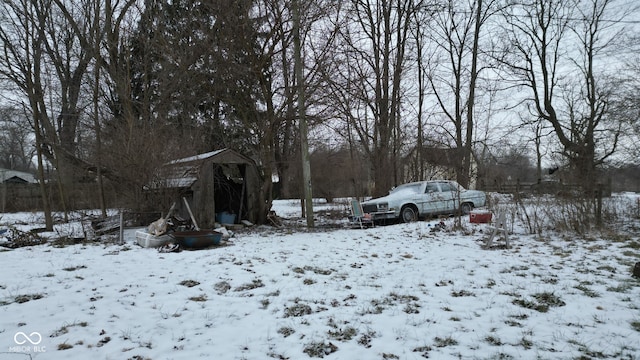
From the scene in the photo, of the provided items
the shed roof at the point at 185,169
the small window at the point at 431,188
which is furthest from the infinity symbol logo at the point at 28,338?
the small window at the point at 431,188

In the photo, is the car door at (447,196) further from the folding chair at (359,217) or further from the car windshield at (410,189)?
the folding chair at (359,217)

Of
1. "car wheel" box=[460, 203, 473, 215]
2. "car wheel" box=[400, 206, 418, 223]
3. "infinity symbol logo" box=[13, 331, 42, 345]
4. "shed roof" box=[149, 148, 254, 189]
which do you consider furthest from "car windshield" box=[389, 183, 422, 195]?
"infinity symbol logo" box=[13, 331, 42, 345]

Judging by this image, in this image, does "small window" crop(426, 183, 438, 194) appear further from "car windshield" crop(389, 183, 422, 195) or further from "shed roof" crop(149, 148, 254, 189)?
"shed roof" crop(149, 148, 254, 189)

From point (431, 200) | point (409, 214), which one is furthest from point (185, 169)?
point (431, 200)

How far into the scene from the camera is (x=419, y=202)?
12797mm

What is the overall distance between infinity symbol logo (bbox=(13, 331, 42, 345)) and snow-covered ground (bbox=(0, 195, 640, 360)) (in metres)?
0.02

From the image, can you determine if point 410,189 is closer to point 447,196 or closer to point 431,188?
point 431,188

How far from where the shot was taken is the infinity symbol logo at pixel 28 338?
10.5 feet

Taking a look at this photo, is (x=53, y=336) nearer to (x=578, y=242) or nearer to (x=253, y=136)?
(x=578, y=242)

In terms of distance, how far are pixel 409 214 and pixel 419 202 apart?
0.56 m

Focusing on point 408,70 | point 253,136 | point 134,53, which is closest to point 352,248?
point 253,136

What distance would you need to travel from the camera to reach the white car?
12.5 meters

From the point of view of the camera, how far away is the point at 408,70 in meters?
17.9

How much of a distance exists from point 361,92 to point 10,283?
1204 centimetres
